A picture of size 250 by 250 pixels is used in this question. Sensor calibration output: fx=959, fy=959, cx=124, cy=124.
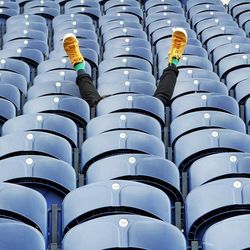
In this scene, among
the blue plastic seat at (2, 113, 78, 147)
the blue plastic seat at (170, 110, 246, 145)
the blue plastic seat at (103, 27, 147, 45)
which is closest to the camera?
the blue plastic seat at (2, 113, 78, 147)

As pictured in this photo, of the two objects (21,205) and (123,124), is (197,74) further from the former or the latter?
(21,205)

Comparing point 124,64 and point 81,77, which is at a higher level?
Result: point 124,64

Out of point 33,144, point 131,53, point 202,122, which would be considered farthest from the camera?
point 131,53

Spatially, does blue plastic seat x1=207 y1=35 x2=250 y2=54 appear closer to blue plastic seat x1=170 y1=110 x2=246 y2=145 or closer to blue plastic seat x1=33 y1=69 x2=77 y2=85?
blue plastic seat x1=33 y1=69 x2=77 y2=85

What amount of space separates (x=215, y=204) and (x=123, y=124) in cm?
118

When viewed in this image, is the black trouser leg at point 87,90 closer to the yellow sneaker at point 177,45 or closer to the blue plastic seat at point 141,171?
A: the yellow sneaker at point 177,45

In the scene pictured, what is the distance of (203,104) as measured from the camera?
19.1 ft

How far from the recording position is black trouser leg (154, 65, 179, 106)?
605 cm

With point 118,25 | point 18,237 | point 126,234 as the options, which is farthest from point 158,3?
point 18,237

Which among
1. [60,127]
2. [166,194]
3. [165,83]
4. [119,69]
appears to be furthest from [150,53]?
[166,194]

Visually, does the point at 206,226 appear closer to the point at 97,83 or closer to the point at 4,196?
the point at 4,196

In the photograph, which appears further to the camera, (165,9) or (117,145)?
(165,9)

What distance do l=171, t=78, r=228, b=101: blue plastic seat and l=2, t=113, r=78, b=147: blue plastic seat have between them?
3.53 feet

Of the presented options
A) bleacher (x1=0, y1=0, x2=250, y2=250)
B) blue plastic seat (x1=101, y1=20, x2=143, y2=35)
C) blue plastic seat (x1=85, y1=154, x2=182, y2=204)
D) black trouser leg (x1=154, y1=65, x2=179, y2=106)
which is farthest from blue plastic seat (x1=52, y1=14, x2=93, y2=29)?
blue plastic seat (x1=85, y1=154, x2=182, y2=204)
